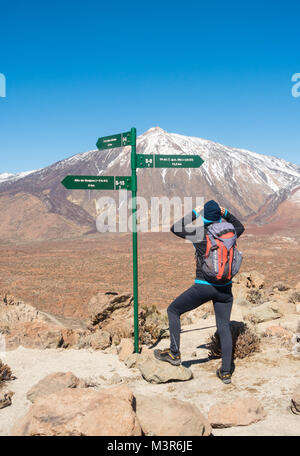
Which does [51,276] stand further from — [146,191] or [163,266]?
[146,191]

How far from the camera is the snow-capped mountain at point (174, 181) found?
6879cm

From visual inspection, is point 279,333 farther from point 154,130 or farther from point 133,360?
point 154,130

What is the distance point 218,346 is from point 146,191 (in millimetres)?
69198

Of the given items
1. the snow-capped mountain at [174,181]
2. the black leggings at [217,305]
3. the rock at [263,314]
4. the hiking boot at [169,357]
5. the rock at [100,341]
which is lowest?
the rock at [100,341]

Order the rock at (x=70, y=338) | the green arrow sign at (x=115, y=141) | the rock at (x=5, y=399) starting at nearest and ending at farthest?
the rock at (x=5, y=399) < the green arrow sign at (x=115, y=141) < the rock at (x=70, y=338)

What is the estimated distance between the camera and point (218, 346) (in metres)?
4.67

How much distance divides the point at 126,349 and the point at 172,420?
8.24ft

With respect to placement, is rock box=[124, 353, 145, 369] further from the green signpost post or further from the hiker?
the hiker

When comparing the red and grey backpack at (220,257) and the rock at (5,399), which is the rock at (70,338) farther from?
the red and grey backpack at (220,257)

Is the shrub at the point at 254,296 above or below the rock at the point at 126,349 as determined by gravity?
below

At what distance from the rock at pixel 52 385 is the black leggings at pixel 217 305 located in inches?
44.3

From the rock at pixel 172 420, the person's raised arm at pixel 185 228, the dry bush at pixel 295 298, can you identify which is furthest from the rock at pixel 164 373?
the dry bush at pixel 295 298

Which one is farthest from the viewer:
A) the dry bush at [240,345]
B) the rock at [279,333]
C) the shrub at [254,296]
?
the shrub at [254,296]
